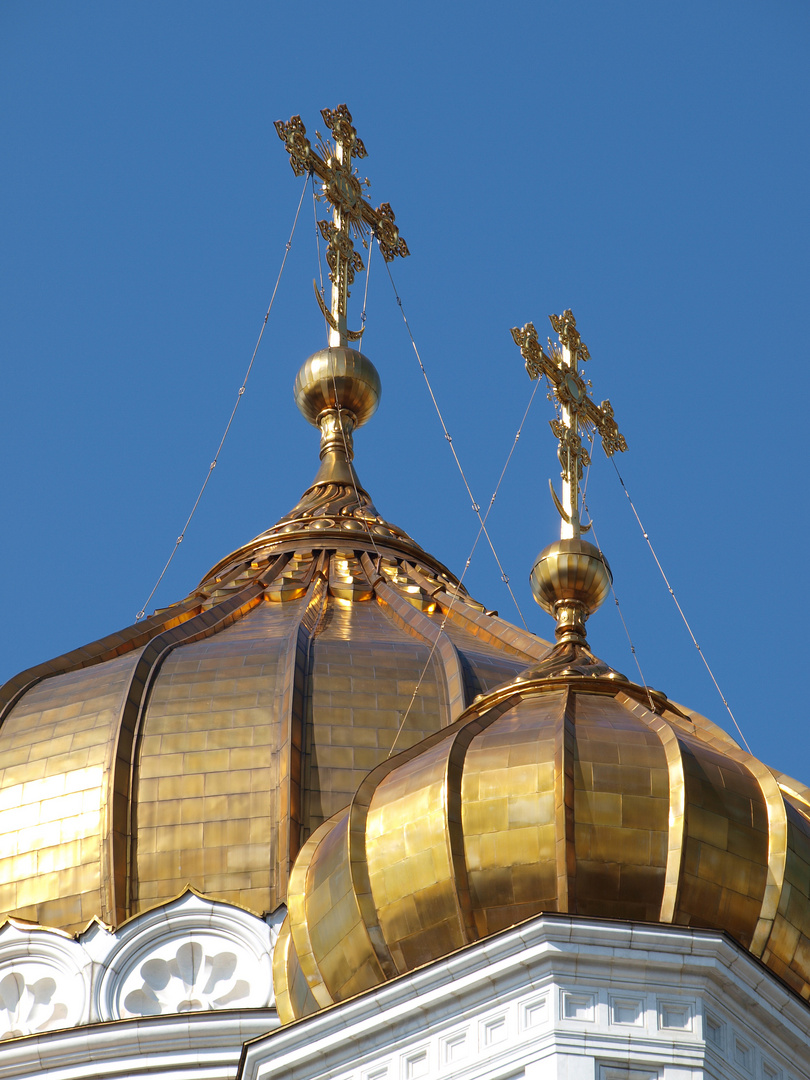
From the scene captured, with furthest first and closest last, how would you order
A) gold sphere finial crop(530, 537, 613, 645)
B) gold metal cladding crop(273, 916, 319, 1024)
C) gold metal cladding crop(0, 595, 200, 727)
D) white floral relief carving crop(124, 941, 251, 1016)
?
gold metal cladding crop(0, 595, 200, 727) → white floral relief carving crop(124, 941, 251, 1016) → gold sphere finial crop(530, 537, 613, 645) → gold metal cladding crop(273, 916, 319, 1024)

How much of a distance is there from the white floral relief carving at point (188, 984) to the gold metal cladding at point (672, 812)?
14.9 feet

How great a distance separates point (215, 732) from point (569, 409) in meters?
3.84

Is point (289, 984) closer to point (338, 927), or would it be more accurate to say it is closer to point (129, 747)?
point (338, 927)

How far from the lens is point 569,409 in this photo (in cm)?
2228

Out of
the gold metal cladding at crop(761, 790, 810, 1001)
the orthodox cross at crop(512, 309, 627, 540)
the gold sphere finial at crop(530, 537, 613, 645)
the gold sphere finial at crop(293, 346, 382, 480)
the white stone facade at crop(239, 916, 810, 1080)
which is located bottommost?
the white stone facade at crop(239, 916, 810, 1080)

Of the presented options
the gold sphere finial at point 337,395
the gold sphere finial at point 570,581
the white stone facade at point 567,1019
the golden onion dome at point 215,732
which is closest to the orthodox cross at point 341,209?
the gold sphere finial at point 337,395


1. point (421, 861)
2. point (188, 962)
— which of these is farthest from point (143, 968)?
point (421, 861)

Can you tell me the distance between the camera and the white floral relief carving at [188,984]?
21.5 meters

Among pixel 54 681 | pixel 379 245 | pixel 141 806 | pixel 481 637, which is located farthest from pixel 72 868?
pixel 379 245

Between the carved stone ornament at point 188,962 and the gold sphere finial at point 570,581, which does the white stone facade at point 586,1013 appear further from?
the carved stone ornament at point 188,962

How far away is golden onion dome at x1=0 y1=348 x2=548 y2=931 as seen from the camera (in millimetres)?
22156

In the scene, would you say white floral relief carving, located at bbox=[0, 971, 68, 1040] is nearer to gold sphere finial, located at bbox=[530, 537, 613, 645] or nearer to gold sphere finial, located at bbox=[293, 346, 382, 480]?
gold sphere finial, located at bbox=[530, 537, 613, 645]

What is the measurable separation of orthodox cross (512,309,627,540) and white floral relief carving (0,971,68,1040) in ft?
17.0

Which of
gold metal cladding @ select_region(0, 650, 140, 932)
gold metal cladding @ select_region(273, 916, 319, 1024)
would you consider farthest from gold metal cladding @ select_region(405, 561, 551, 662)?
gold metal cladding @ select_region(273, 916, 319, 1024)
